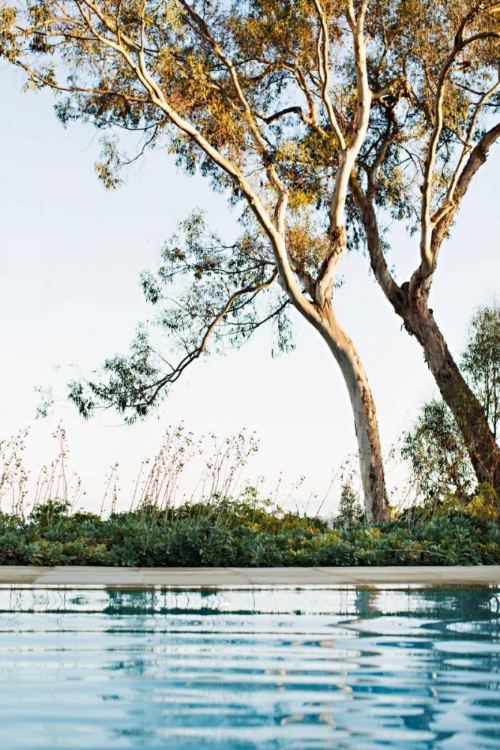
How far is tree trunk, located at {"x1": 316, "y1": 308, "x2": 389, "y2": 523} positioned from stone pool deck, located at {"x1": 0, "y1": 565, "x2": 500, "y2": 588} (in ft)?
22.1

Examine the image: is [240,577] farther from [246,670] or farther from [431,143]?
[431,143]

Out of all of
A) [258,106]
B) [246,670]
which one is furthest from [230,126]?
[246,670]

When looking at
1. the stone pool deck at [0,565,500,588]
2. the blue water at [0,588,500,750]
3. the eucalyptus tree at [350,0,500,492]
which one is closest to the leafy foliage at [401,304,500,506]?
the eucalyptus tree at [350,0,500,492]

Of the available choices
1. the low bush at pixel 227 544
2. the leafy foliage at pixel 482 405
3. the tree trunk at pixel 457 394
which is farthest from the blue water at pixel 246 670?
the leafy foliage at pixel 482 405

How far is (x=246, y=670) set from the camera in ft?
11.8

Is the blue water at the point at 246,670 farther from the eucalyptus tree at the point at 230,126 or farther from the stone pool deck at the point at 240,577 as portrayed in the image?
the eucalyptus tree at the point at 230,126

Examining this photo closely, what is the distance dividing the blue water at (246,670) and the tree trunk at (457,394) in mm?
9370

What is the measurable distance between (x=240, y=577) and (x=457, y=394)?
30.8ft

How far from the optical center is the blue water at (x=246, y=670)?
8.71 feet

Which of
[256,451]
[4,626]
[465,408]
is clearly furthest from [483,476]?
[4,626]

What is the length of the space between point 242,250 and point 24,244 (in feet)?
→ 14.2

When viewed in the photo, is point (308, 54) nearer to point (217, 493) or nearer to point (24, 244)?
point (24, 244)

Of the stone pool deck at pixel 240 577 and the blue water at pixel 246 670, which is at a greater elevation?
the stone pool deck at pixel 240 577

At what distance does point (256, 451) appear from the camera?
1109 cm
